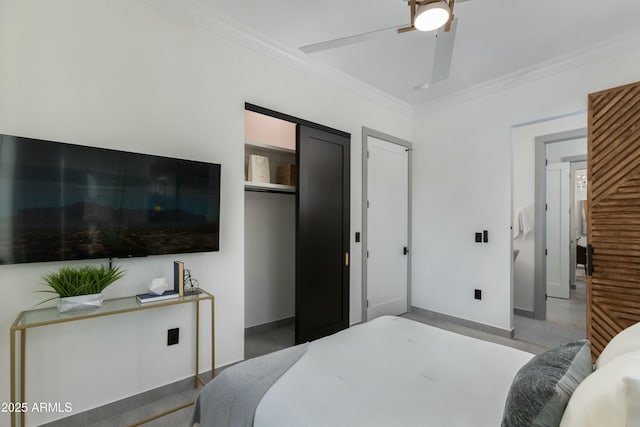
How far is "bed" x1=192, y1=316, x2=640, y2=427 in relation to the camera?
1024 millimetres

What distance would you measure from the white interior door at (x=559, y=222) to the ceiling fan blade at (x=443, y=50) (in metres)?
3.70

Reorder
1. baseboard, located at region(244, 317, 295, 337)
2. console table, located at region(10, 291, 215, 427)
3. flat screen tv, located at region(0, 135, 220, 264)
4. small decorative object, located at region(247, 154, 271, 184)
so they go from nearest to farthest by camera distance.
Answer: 1. console table, located at region(10, 291, 215, 427)
2. flat screen tv, located at region(0, 135, 220, 264)
3. small decorative object, located at region(247, 154, 271, 184)
4. baseboard, located at region(244, 317, 295, 337)

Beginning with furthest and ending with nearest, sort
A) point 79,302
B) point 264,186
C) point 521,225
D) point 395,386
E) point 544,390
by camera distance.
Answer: point 521,225 < point 264,186 < point 79,302 < point 395,386 < point 544,390

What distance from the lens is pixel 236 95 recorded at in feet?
8.52

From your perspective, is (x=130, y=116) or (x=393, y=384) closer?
(x=393, y=384)

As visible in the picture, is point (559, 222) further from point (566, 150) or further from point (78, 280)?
point (78, 280)

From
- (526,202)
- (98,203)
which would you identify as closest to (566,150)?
(526,202)

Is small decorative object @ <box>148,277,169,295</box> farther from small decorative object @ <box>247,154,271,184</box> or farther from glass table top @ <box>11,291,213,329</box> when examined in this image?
small decorative object @ <box>247,154,271,184</box>

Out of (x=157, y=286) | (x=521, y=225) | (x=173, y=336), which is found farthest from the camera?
(x=521, y=225)

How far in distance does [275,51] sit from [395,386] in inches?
108

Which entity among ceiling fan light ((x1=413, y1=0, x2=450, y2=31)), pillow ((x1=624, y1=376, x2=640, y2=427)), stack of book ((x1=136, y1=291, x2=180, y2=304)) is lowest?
stack of book ((x1=136, y1=291, x2=180, y2=304))

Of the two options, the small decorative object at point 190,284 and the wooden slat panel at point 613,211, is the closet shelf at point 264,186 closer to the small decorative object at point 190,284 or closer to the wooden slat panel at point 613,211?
the small decorative object at point 190,284

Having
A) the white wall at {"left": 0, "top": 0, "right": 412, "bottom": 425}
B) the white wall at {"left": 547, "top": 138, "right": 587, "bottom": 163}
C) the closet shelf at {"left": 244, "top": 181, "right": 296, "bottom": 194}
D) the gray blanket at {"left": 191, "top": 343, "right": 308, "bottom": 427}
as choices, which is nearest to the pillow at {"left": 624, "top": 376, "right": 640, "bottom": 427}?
the gray blanket at {"left": 191, "top": 343, "right": 308, "bottom": 427}

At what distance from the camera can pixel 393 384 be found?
4.42ft
